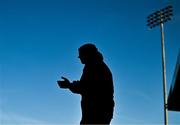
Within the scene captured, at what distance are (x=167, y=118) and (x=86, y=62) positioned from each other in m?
20.6

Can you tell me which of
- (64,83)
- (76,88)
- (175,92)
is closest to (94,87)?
(76,88)

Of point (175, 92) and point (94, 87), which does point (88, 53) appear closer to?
point (94, 87)

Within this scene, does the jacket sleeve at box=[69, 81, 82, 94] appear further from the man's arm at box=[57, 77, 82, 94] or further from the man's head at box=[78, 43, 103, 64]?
the man's head at box=[78, 43, 103, 64]

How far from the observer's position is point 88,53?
16.6 ft

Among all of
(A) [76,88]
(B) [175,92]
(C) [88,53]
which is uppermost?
→ (B) [175,92]

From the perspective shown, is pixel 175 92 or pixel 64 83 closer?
pixel 64 83

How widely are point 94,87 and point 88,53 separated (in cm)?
49

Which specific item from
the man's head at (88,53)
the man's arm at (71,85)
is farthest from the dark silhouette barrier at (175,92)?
the man's arm at (71,85)

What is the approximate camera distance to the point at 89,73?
496cm

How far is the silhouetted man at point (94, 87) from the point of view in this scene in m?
4.70

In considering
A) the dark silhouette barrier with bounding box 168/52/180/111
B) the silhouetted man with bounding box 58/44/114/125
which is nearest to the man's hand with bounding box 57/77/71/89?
the silhouetted man with bounding box 58/44/114/125

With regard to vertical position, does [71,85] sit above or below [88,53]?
below

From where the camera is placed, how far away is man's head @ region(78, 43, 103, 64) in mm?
5051

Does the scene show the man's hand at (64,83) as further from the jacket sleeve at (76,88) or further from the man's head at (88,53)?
the man's head at (88,53)
